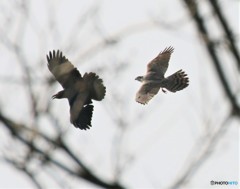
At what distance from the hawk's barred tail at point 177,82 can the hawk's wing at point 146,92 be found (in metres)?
0.02

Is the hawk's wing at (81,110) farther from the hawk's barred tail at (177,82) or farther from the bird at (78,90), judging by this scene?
the hawk's barred tail at (177,82)

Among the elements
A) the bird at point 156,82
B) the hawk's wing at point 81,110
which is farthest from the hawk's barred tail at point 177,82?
the hawk's wing at point 81,110

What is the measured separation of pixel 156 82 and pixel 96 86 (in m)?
0.08

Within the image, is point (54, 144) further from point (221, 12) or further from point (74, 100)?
point (74, 100)

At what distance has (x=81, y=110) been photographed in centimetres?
89

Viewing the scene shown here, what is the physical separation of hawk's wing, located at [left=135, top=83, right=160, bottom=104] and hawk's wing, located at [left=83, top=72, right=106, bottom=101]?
5 centimetres

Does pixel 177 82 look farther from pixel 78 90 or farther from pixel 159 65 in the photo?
pixel 78 90

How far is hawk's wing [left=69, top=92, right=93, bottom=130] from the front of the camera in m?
0.86

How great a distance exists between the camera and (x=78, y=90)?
33.3 inches

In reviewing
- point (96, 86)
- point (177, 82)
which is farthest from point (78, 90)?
point (177, 82)

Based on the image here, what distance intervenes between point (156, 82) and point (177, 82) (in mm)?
68

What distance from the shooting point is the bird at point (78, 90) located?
2.80 feet

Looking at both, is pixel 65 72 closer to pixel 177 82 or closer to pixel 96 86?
pixel 96 86

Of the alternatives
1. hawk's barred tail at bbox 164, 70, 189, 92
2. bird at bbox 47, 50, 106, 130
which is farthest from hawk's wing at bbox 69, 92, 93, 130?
hawk's barred tail at bbox 164, 70, 189, 92
